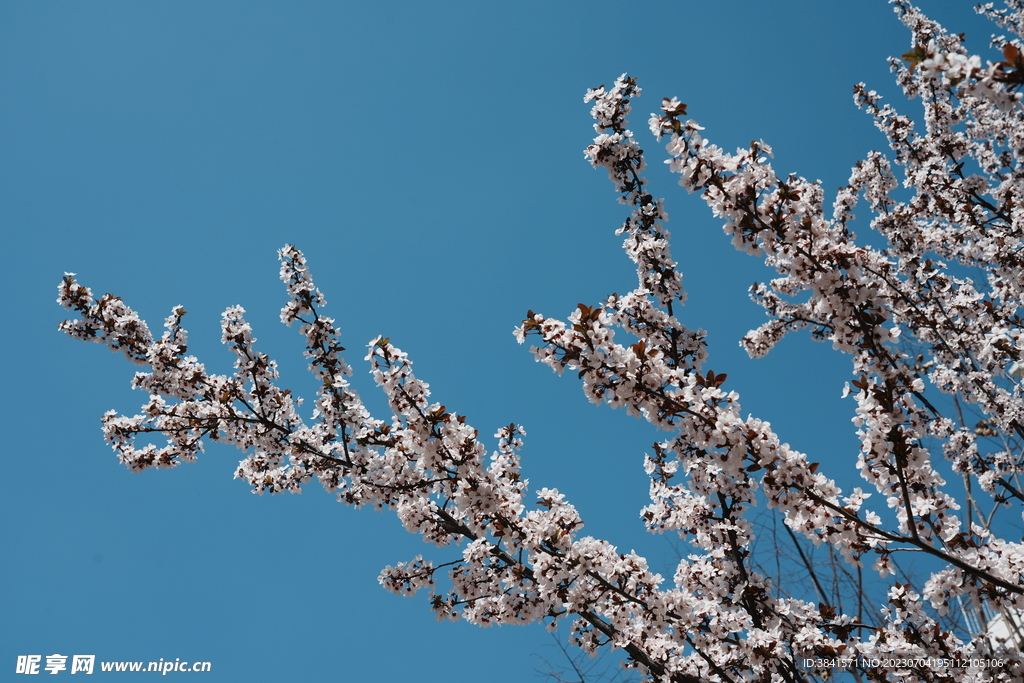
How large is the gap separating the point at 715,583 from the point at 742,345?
466 centimetres

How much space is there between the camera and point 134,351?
635cm

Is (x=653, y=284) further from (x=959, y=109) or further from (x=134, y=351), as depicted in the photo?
(x=959, y=109)

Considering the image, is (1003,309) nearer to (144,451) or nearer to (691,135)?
(691,135)

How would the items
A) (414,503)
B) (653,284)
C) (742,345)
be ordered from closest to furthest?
(653,284) → (414,503) → (742,345)

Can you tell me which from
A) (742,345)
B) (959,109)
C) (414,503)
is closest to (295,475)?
(414,503)

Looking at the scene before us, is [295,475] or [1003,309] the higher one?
[1003,309]

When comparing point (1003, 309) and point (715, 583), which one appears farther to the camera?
point (1003, 309)

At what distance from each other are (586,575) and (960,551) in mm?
2568

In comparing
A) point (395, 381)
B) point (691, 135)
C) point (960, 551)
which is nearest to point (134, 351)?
point (395, 381)

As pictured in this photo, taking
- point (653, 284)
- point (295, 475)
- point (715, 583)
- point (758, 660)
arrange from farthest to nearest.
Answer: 1. point (295, 475)
2. point (715, 583)
3. point (653, 284)
4. point (758, 660)

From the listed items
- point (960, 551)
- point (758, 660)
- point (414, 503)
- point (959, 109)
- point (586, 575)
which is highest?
point (959, 109)

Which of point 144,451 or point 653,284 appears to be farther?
point 144,451

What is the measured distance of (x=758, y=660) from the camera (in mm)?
4445

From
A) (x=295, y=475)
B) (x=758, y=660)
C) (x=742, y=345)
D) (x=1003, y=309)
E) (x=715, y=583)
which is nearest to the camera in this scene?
(x=758, y=660)
